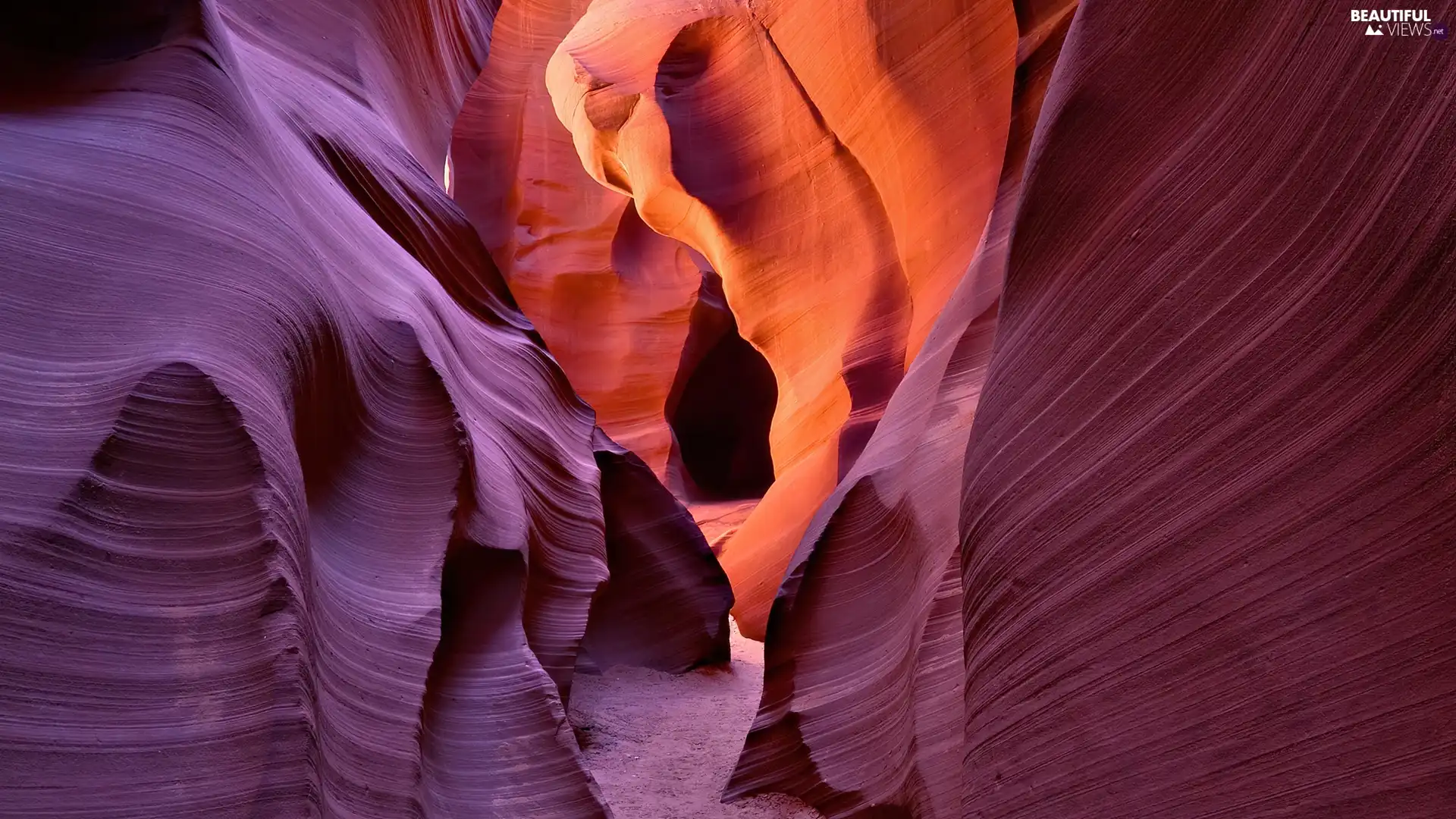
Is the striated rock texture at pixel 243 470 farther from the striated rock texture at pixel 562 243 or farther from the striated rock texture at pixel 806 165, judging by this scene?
the striated rock texture at pixel 562 243

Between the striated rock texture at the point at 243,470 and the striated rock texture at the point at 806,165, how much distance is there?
339cm

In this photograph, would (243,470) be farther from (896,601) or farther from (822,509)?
(822,509)

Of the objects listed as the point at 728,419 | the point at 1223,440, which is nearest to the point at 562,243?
the point at 728,419

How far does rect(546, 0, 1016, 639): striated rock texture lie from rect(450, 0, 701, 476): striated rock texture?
2330mm

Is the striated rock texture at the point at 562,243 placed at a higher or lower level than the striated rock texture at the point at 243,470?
lower

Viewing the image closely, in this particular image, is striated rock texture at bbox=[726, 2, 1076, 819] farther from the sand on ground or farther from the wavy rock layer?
the wavy rock layer

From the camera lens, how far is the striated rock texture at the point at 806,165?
6445 mm

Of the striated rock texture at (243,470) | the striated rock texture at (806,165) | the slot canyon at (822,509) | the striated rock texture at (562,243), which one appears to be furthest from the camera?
the striated rock texture at (562,243)

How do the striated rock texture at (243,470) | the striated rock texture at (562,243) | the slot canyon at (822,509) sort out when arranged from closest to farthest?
the slot canyon at (822,509), the striated rock texture at (243,470), the striated rock texture at (562,243)

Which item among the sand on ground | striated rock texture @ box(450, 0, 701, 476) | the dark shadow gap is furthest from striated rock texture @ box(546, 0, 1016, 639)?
the dark shadow gap

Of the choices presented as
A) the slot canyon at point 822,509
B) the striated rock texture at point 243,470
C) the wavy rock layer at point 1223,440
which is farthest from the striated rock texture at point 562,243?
the wavy rock layer at point 1223,440

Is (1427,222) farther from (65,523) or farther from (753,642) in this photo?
(753,642)

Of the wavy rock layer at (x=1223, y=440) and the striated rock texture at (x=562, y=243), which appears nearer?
the wavy rock layer at (x=1223, y=440)

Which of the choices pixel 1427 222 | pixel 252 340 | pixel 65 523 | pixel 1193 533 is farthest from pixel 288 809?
pixel 1427 222
